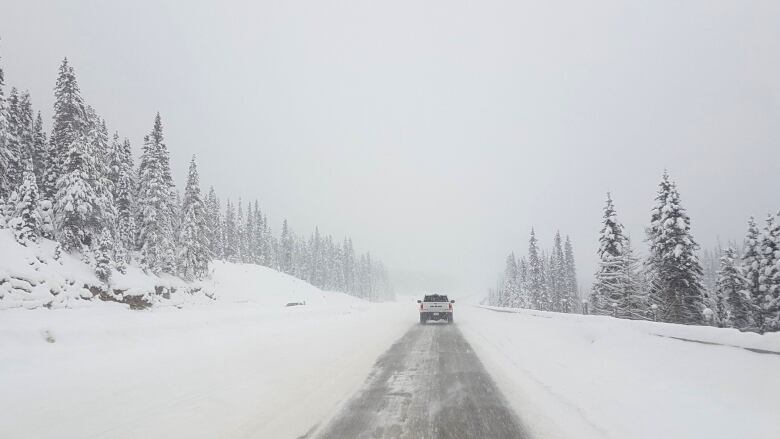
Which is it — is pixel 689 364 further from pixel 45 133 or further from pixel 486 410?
pixel 45 133

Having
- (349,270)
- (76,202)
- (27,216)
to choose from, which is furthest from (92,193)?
(349,270)

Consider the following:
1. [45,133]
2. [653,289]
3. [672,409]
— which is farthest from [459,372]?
[45,133]

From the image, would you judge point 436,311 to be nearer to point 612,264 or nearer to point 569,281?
point 612,264

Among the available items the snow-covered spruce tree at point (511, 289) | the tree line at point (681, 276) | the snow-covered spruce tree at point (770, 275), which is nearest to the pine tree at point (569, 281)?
the snow-covered spruce tree at point (511, 289)

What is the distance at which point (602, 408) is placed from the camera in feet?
20.9

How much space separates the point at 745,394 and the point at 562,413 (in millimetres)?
2711

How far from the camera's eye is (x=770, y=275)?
30953 mm

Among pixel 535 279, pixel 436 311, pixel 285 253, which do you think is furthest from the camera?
pixel 285 253

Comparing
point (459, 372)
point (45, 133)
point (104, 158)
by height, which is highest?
point (45, 133)

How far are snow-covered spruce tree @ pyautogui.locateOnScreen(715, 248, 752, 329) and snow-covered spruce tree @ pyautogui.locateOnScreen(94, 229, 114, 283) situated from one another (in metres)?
46.9

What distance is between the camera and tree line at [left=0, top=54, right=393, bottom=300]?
2953 centimetres

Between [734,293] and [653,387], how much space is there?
37500 mm

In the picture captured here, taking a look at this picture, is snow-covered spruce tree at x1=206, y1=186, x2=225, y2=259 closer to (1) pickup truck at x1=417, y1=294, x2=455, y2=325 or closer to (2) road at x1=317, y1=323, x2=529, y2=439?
(1) pickup truck at x1=417, y1=294, x2=455, y2=325

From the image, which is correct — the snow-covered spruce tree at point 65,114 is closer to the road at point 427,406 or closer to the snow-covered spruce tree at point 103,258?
the snow-covered spruce tree at point 103,258
